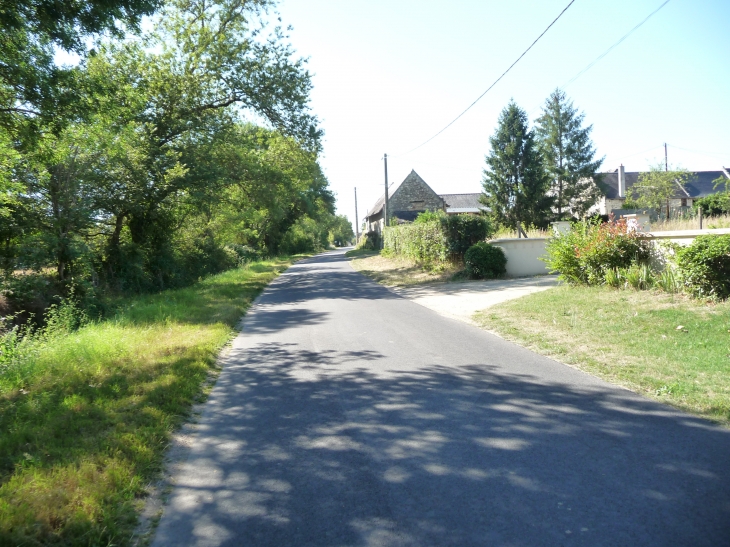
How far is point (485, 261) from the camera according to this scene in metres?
19.5

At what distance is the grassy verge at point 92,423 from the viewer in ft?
12.1

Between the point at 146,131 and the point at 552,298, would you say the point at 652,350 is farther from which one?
the point at 146,131

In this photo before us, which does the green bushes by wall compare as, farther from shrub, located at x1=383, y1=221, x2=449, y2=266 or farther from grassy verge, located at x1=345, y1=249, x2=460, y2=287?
grassy verge, located at x1=345, y1=249, x2=460, y2=287

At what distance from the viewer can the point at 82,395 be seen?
6.46m

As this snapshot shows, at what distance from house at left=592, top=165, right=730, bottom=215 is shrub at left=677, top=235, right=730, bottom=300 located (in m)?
44.2

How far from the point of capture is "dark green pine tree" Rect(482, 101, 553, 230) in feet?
120

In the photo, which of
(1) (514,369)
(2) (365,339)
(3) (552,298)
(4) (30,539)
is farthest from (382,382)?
(3) (552,298)

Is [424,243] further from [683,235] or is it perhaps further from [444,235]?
[683,235]

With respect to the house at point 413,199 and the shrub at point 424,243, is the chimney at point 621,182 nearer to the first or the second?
the house at point 413,199

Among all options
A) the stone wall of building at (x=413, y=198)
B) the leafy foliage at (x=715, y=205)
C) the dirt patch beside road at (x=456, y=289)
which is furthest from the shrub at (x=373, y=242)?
the dirt patch beside road at (x=456, y=289)

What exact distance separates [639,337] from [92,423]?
7.67 metres

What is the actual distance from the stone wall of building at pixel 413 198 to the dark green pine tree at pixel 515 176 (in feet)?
56.3

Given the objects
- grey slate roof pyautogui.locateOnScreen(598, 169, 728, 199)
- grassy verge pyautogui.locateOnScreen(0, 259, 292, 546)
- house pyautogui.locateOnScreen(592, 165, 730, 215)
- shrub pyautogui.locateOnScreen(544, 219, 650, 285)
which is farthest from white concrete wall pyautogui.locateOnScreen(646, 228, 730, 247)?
grey slate roof pyautogui.locateOnScreen(598, 169, 728, 199)

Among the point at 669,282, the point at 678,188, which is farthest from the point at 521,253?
the point at 678,188
